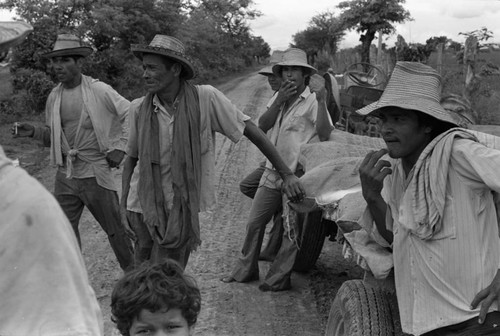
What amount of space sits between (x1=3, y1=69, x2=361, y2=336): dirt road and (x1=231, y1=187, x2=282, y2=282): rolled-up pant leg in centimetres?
11

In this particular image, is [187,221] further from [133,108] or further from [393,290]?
[393,290]

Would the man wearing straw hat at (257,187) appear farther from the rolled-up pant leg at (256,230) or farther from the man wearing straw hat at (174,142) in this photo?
the man wearing straw hat at (174,142)

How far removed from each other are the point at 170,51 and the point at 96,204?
6.20 feet

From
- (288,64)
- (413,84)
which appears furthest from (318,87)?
(413,84)

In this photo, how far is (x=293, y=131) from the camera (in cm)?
637

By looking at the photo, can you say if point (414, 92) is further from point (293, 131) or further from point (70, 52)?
point (70, 52)

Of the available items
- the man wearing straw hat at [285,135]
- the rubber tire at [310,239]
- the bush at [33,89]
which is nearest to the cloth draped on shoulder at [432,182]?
the man wearing straw hat at [285,135]

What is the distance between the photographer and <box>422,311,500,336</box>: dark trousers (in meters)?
3.16

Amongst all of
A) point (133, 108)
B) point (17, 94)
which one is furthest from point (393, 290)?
point (17, 94)

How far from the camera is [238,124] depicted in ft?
15.8

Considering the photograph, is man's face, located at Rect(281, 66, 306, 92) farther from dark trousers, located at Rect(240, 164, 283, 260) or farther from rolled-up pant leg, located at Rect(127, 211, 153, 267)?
rolled-up pant leg, located at Rect(127, 211, 153, 267)

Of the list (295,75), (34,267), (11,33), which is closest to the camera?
(34,267)

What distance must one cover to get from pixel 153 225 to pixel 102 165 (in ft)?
4.89

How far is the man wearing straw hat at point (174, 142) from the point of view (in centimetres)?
457
